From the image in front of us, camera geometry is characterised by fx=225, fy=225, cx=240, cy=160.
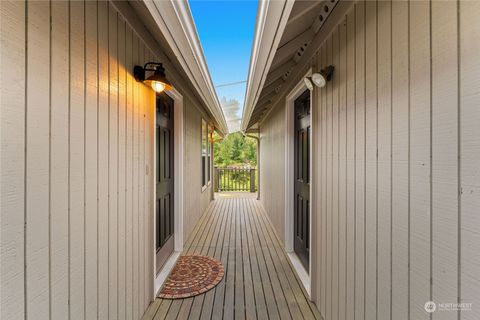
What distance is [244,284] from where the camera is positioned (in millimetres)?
2412

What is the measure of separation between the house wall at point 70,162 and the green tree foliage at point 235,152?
49.7 feet

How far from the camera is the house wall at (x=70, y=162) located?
84 cm

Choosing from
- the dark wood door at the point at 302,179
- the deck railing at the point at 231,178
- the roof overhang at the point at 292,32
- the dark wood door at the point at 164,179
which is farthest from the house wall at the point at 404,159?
the deck railing at the point at 231,178

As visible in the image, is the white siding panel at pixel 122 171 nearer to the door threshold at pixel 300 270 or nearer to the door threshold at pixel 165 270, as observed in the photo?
the door threshold at pixel 165 270

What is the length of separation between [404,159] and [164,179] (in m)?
2.44

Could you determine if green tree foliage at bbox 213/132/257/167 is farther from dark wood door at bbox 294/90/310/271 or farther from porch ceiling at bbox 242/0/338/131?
porch ceiling at bbox 242/0/338/131

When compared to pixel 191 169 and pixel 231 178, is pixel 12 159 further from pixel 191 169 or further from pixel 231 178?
pixel 231 178

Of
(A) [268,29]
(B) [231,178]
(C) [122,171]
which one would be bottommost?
(B) [231,178]

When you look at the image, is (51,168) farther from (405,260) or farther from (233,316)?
(233,316)

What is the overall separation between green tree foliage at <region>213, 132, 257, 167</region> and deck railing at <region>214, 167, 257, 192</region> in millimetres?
7507

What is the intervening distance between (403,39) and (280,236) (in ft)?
10.6

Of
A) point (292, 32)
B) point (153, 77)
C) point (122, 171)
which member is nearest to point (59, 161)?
point (122, 171)

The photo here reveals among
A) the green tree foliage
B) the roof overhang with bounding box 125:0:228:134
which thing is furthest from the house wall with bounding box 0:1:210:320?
the green tree foliage

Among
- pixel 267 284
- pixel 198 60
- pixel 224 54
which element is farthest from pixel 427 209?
pixel 224 54
